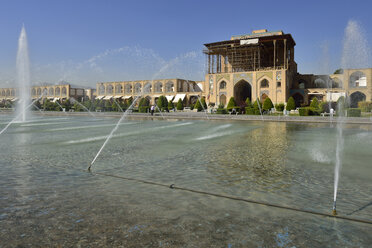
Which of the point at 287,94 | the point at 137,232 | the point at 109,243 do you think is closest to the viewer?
the point at 109,243

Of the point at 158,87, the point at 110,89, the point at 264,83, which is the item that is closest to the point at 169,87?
the point at 158,87

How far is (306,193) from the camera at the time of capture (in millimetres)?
4047

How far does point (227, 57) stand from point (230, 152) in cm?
3734

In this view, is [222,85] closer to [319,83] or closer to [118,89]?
[319,83]

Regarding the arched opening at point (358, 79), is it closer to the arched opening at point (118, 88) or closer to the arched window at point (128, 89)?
the arched window at point (128, 89)

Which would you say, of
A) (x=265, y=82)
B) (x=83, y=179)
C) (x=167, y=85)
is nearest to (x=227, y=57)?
(x=265, y=82)

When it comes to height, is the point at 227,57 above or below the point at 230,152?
above

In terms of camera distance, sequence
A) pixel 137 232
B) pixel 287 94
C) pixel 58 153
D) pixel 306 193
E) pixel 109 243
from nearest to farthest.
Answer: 1. pixel 109 243
2. pixel 137 232
3. pixel 306 193
4. pixel 58 153
5. pixel 287 94

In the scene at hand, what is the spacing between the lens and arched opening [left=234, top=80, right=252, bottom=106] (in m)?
40.8

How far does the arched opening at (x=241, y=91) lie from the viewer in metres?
40.8

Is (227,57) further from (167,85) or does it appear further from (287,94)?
(167,85)

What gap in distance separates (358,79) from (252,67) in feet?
48.9

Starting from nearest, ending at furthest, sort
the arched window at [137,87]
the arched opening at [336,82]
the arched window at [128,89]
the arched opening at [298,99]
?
1. the arched opening at [298,99]
2. the arched opening at [336,82]
3. the arched window at [137,87]
4. the arched window at [128,89]

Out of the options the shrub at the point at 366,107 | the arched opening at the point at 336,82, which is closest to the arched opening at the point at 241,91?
the arched opening at the point at 336,82
